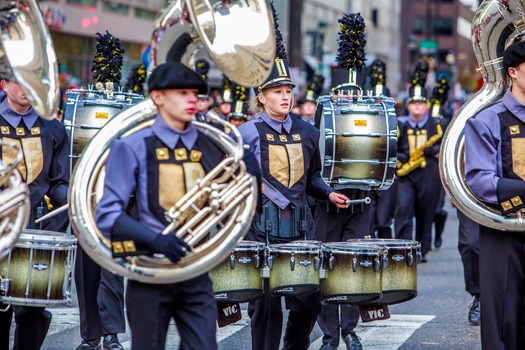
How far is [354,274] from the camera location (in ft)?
26.6

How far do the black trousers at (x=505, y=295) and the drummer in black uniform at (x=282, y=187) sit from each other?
1.57 meters

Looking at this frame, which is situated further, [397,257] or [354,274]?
[397,257]

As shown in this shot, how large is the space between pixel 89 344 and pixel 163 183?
10.9ft

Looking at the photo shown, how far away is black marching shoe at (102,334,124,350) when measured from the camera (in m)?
9.19

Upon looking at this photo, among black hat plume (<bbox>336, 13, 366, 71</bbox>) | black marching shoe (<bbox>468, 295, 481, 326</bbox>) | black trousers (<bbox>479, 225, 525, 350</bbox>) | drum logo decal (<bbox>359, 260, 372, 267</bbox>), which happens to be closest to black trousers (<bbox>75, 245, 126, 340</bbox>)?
drum logo decal (<bbox>359, 260, 372, 267</bbox>)

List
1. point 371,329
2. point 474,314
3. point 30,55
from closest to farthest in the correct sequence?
point 30,55
point 371,329
point 474,314

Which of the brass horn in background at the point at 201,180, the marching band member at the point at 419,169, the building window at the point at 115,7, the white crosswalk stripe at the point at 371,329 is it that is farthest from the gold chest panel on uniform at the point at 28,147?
the building window at the point at 115,7

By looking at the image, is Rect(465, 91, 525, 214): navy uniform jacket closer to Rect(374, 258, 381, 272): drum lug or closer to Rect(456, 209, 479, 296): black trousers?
Rect(374, 258, 381, 272): drum lug

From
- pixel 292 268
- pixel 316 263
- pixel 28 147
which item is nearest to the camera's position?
pixel 292 268

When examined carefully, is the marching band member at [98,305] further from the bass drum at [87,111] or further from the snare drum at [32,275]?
the snare drum at [32,275]

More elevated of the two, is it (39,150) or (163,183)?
(39,150)

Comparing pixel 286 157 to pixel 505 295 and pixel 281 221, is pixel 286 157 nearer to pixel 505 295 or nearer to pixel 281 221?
pixel 281 221

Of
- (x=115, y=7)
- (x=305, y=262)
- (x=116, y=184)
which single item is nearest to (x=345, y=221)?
(x=305, y=262)

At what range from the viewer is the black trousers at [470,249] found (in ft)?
35.4
